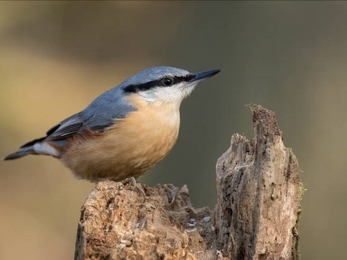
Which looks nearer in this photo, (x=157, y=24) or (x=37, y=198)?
(x=37, y=198)

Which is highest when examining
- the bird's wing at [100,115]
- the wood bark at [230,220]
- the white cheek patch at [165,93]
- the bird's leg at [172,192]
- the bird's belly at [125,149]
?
the white cheek patch at [165,93]

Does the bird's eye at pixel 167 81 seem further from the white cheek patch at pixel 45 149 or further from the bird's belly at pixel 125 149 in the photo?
the white cheek patch at pixel 45 149

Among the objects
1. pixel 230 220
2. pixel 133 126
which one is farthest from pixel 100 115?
pixel 230 220

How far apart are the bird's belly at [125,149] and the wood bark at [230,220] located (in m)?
1.13

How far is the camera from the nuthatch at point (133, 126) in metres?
4.05

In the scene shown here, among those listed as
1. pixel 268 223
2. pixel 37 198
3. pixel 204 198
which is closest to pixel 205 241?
pixel 268 223

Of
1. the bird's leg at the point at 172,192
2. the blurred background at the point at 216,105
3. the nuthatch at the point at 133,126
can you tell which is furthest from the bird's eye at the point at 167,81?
the blurred background at the point at 216,105

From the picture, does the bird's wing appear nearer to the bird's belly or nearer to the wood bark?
the bird's belly

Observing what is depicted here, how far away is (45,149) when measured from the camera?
4816 millimetres

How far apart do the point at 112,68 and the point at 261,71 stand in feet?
12.7

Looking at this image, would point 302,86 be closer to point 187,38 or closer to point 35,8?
point 187,38

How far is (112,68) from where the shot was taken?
970cm

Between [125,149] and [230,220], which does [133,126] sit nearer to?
[125,149]

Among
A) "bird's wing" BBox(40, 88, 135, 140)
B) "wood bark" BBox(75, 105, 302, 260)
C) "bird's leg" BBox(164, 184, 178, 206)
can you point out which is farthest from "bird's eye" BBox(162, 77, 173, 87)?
"wood bark" BBox(75, 105, 302, 260)
